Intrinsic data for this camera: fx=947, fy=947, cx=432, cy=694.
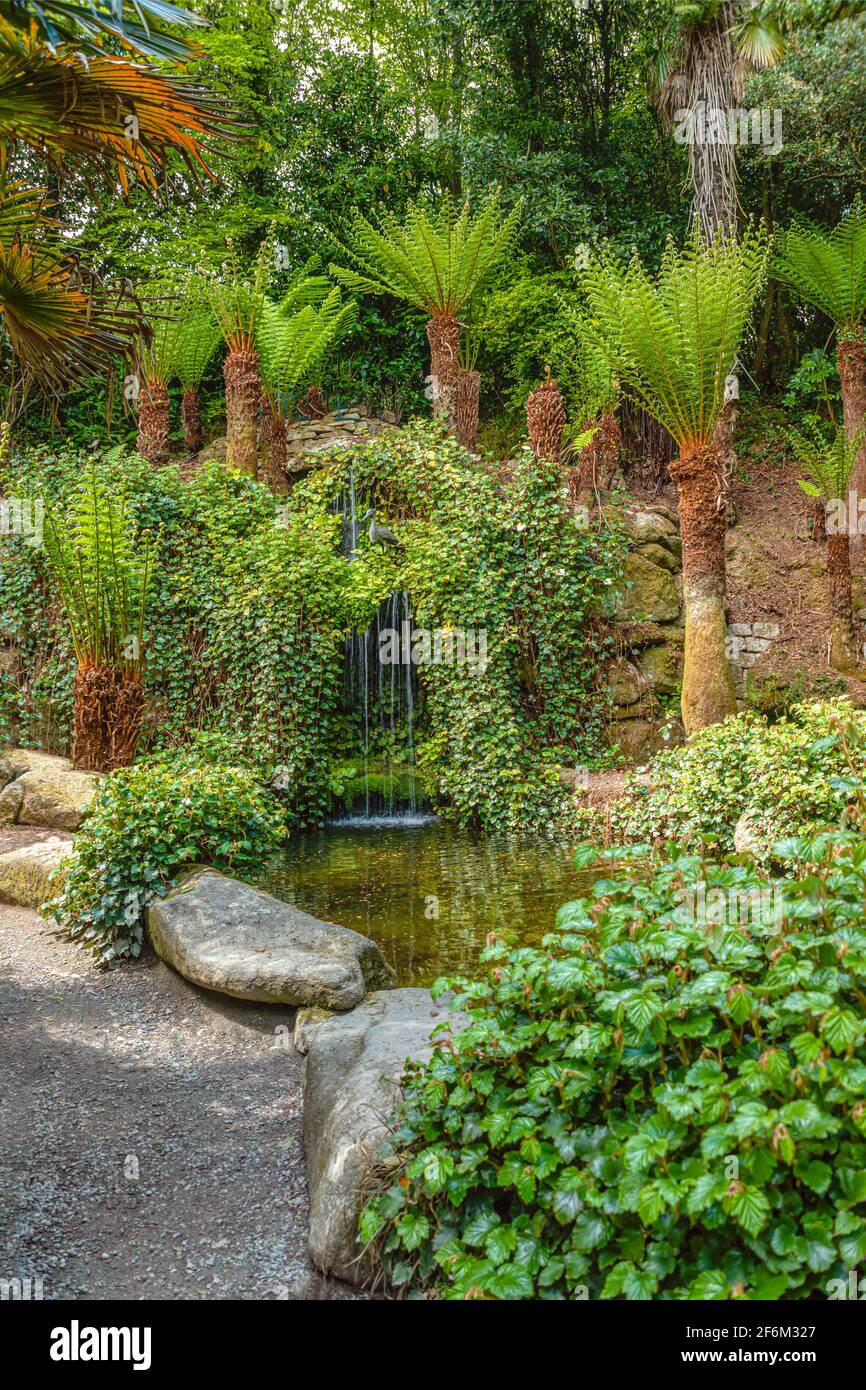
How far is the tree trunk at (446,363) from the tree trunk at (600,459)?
147cm

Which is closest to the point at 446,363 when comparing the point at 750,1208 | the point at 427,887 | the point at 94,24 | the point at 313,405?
the point at 313,405

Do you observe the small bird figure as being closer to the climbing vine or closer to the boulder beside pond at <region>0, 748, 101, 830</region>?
the climbing vine

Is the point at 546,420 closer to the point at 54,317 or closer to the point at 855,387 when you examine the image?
the point at 855,387

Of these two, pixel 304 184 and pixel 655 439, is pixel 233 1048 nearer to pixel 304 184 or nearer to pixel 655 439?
pixel 655 439

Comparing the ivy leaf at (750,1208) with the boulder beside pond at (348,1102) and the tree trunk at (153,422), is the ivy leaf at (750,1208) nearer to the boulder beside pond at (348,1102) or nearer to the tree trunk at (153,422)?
the boulder beside pond at (348,1102)

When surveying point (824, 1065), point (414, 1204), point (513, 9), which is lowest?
point (414, 1204)

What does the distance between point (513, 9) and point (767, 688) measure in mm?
9470

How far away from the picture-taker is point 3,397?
12.5 meters

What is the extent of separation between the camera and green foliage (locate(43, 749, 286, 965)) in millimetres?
4820

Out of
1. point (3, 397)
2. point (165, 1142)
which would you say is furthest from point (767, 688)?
point (3, 397)

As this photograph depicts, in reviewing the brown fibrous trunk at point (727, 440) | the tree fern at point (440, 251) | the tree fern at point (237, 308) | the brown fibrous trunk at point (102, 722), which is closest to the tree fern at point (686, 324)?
the brown fibrous trunk at point (727, 440)

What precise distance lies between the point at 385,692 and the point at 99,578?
9.99 feet

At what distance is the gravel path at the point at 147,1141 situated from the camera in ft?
8.16

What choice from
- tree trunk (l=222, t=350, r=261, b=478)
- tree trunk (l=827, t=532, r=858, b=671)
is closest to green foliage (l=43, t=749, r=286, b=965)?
tree trunk (l=222, t=350, r=261, b=478)
